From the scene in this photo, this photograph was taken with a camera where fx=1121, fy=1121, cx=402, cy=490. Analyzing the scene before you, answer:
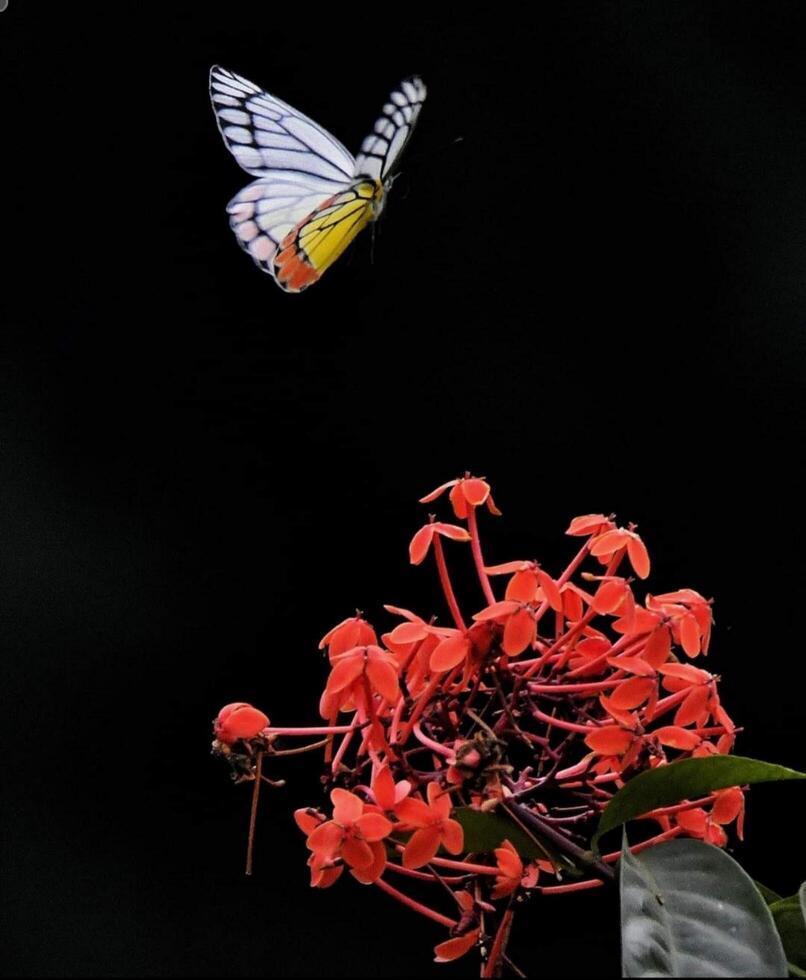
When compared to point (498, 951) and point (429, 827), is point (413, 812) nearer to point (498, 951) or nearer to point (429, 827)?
point (429, 827)

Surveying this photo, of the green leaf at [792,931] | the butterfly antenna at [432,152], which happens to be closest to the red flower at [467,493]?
the green leaf at [792,931]

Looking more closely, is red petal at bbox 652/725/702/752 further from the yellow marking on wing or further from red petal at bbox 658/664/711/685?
the yellow marking on wing

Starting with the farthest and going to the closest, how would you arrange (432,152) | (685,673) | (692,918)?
(432,152) → (685,673) → (692,918)

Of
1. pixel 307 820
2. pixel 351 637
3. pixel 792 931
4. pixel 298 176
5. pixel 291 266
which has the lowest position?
pixel 792 931

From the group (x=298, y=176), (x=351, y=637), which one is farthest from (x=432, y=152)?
(x=351, y=637)

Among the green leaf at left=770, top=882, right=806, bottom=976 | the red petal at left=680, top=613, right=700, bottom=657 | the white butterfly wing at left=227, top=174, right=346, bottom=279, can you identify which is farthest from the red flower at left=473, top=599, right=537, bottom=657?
the white butterfly wing at left=227, top=174, right=346, bottom=279
